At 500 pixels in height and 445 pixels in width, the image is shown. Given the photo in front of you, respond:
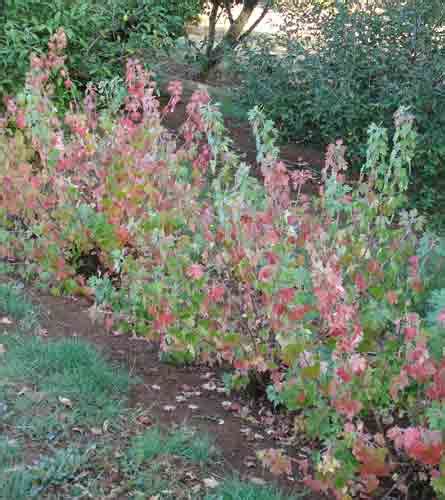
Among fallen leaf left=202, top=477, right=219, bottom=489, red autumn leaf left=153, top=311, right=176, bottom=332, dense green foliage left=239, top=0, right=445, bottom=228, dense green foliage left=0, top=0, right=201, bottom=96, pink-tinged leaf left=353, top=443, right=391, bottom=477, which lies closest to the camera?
pink-tinged leaf left=353, top=443, right=391, bottom=477

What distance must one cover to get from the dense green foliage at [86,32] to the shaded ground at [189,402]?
3672 mm

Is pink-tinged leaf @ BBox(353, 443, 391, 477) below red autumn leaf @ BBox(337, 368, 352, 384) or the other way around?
below

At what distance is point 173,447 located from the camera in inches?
132

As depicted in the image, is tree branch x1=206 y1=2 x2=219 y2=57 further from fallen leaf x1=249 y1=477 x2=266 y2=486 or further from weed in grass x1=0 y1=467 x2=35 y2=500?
weed in grass x1=0 y1=467 x2=35 y2=500

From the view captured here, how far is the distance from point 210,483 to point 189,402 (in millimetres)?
819

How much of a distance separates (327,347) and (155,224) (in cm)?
128

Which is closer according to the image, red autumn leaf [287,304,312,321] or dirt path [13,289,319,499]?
red autumn leaf [287,304,312,321]

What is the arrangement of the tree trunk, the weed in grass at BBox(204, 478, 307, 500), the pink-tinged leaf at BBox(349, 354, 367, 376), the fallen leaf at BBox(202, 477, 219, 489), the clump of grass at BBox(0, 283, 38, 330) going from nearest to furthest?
the pink-tinged leaf at BBox(349, 354, 367, 376)
the weed in grass at BBox(204, 478, 307, 500)
the fallen leaf at BBox(202, 477, 219, 489)
the clump of grass at BBox(0, 283, 38, 330)
the tree trunk

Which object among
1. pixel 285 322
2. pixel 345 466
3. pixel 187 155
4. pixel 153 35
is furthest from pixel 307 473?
pixel 153 35

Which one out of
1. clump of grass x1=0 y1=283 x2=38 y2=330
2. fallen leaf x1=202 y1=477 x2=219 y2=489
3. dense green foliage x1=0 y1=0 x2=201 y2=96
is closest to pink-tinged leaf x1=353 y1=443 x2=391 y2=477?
fallen leaf x1=202 y1=477 x2=219 y2=489

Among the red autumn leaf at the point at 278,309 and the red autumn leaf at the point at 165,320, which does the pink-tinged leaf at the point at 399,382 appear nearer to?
the red autumn leaf at the point at 278,309

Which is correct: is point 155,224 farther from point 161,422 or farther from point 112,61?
point 112,61

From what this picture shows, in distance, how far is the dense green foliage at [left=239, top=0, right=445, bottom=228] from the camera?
26.7 ft

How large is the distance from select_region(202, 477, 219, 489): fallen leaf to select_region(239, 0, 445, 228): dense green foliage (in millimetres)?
5434
